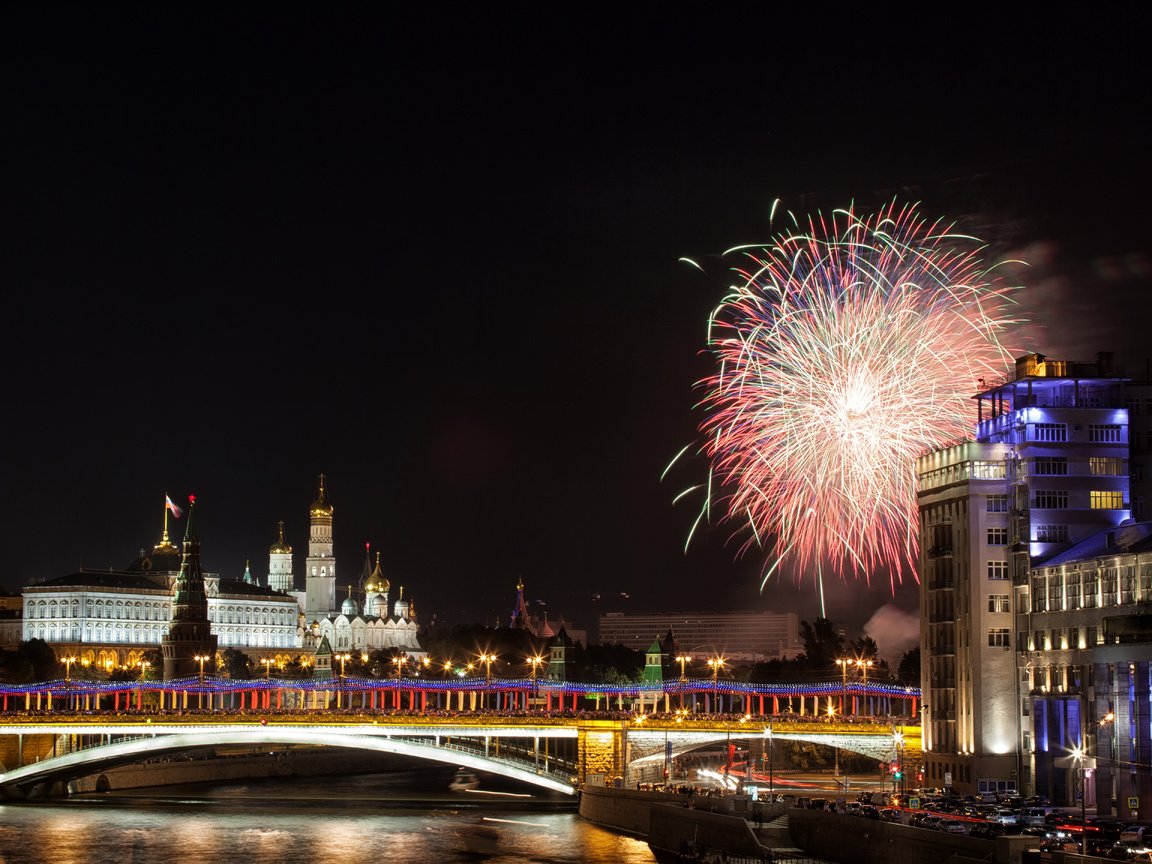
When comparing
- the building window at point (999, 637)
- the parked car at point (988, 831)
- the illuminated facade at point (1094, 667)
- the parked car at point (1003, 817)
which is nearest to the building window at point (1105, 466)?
the illuminated facade at point (1094, 667)

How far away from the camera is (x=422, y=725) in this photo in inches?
3816

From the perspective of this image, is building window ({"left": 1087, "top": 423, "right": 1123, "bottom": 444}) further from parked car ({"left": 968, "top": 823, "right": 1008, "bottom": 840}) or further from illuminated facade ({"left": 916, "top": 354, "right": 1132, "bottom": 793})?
parked car ({"left": 968, "top": 823, "right": 1008, "bottom": 840})

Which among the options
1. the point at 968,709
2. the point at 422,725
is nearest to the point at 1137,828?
the point at 968,709

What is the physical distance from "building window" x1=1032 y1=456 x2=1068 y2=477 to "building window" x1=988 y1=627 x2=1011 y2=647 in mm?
7247

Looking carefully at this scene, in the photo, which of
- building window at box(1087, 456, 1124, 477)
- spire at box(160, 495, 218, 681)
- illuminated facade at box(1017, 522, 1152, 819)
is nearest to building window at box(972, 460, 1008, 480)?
building window at box(1087, 456, 1124, 477)

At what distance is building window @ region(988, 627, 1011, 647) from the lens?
267 feet

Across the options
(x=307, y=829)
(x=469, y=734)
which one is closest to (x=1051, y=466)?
A: (x=469, y=734)

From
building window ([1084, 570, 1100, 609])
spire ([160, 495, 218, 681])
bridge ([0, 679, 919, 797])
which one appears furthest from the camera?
spire ([160, 495, 218, 681])

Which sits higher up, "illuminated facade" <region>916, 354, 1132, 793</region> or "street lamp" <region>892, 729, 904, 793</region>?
"illuminated facade" <region>916, 354, 1132, 793</region>

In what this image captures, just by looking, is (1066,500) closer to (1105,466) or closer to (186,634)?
(1105,466)

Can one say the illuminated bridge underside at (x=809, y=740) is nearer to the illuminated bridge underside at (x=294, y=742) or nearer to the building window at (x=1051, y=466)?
the illuminated bridge underside at (x=294, y=742)

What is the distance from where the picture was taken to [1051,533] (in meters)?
79.9

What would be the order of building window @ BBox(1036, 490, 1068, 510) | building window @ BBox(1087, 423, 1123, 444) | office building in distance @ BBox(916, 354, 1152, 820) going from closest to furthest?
office building in distance @ BBox(916, 354, 1152, 820) → building window @ BBox(1036, 490, 1068, 510) → building window @ BBox(1087, 423, 1123, 444)

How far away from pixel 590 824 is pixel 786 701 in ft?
203
